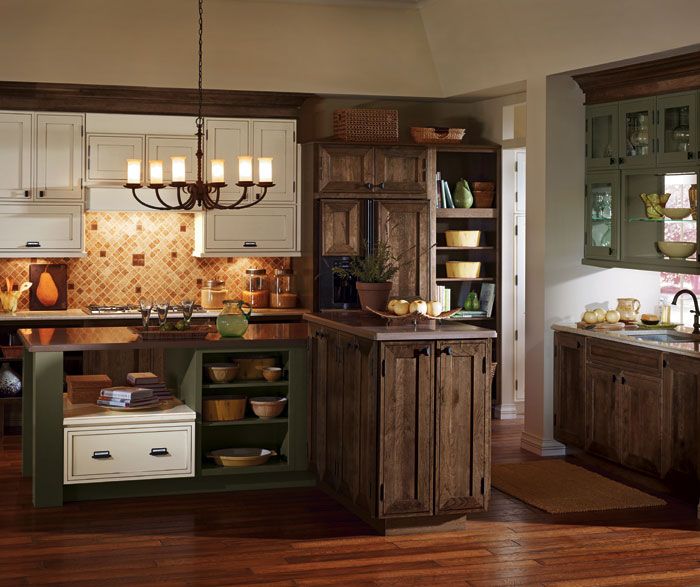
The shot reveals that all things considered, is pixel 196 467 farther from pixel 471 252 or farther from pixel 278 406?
pixel 471 252

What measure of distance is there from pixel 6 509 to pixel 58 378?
727 millimetres

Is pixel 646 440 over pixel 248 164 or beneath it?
beneath

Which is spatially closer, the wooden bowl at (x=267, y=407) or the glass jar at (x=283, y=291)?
the wooden bowl at (x=267, y=407)

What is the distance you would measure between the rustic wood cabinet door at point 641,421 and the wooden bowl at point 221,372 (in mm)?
2295

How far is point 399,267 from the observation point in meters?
8.41

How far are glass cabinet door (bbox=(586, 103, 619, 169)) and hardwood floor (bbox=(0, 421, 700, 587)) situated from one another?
7.38ft

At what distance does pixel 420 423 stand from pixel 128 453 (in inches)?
63.9

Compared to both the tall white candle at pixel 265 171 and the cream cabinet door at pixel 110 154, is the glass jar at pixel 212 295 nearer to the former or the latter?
the cream cabinet door at pixel 110 154

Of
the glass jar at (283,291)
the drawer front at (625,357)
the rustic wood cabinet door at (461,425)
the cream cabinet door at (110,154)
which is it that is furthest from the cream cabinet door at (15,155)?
the drawer front at (625,357)

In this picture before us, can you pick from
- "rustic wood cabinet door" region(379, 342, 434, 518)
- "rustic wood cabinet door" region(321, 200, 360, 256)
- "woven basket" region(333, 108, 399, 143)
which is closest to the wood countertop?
"rustic wood cabinet door" region(379, 342, 434, 518)

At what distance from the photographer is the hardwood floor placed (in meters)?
4.77

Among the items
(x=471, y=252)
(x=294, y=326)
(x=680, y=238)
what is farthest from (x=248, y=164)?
(x=471, y=252)

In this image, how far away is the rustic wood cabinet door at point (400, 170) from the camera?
27.5ft

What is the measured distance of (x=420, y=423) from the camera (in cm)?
534
